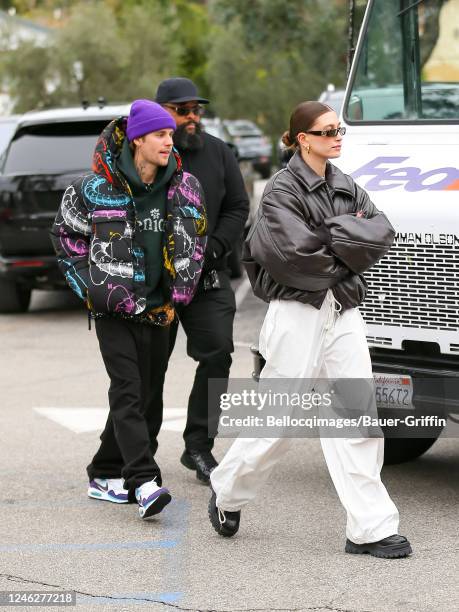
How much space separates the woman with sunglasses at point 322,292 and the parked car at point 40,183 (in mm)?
7209

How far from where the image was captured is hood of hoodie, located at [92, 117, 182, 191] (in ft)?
19.5

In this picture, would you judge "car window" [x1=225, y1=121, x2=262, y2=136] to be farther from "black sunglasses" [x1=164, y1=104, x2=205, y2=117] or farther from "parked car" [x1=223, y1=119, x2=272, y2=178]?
"black sunglasses" [x1=164, y1=104, x2=205, y2=117]

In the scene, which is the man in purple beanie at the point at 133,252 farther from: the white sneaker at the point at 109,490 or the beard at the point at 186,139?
the beard at the point at 186,139

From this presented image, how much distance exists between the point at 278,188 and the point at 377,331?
1.21 metres

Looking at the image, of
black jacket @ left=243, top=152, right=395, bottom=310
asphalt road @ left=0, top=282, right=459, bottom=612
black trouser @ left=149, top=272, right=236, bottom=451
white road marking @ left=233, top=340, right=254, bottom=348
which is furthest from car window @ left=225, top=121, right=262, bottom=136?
black jacket @ left=243, top=152, right=395, bottom=310

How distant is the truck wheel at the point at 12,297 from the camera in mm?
13398

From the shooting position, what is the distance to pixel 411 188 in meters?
6.30

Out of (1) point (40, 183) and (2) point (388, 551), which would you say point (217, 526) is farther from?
(1) point (40, 183)

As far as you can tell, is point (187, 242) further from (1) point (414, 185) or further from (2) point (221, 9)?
(2) point (221, 9)

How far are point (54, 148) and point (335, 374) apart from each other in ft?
25.8

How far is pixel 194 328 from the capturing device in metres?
6.59

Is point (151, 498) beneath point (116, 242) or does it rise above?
beneath

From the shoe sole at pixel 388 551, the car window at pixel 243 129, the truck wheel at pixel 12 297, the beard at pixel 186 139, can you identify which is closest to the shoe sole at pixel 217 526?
the shoe sole at pixel 388 551

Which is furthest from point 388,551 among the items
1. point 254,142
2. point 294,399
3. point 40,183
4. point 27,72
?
point 254,142
